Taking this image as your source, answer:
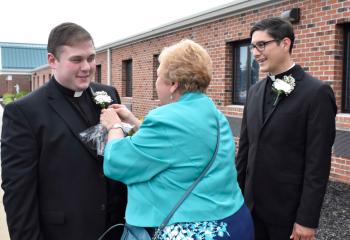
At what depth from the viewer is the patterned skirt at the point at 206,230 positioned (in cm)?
202

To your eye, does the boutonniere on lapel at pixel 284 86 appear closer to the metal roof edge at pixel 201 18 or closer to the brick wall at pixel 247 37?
the brick wall at pixel 247 37

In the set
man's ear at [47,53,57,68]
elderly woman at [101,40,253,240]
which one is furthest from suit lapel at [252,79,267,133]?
man's ear at [47,53,57,68]

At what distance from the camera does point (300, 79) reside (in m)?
2.90

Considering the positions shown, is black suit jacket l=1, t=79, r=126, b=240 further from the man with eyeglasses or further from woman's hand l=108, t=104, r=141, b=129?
the man with eyeglasses

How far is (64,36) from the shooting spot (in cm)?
231

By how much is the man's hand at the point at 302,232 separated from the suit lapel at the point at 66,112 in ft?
4.84

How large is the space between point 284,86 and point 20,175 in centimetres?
185

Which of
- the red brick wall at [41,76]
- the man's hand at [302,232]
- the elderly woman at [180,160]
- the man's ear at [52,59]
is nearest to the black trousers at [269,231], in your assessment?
the man's hand at [302,232]

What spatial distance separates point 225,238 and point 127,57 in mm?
14567

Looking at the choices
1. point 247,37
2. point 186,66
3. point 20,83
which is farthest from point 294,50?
point 20,83

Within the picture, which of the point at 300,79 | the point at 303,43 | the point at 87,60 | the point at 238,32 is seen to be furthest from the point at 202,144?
the point at 238,32

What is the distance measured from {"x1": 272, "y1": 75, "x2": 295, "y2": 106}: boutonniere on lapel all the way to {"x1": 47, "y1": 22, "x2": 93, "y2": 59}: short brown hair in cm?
140

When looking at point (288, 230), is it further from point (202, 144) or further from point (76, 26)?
point (76, 26)

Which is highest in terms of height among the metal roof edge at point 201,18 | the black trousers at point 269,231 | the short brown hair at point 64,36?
the metal roof edge at point 201,18
